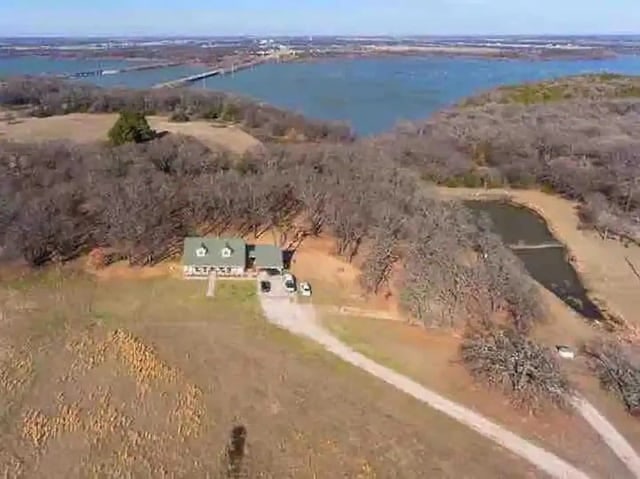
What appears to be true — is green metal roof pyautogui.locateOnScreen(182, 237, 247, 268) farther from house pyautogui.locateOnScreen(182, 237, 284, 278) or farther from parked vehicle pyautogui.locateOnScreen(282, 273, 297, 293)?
parked vehicle pyautogui.locateOnScreen(282, 273, 297, 293)

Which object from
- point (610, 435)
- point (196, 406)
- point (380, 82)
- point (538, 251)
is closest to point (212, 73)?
point (380, 82)

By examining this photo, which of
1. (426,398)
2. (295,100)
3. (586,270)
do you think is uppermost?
(426,398)

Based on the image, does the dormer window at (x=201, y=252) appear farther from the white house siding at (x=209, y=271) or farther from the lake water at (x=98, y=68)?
the lake water at (x=98, y=68)

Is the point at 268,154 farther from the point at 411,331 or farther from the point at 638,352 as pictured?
the point at 638,352

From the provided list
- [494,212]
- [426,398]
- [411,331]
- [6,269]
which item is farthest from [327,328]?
[494,212]

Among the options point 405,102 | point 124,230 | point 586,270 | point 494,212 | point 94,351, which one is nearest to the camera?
point 94,351

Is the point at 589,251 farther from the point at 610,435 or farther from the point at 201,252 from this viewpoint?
the point at 201,252

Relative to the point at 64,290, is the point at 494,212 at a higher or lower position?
lower

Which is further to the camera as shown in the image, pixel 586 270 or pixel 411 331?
pixel 586 270
